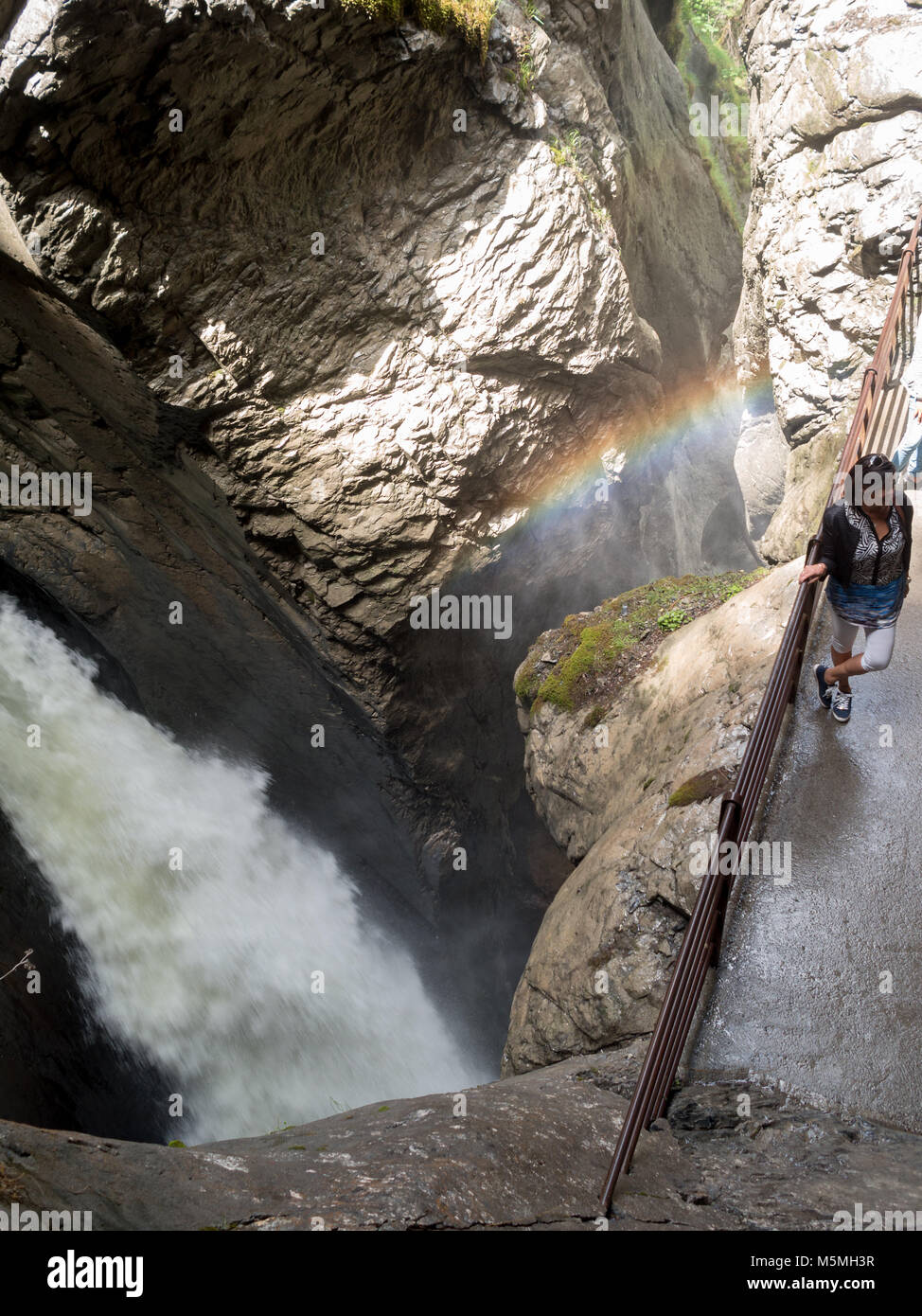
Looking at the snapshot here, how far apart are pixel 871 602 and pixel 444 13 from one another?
7359mm

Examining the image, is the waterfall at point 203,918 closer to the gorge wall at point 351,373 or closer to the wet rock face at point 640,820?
the gorge wall at point 351,373

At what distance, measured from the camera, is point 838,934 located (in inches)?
173

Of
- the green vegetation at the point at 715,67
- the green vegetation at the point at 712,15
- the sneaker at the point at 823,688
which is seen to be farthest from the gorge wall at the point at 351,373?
the sneaker at the point at 823,688

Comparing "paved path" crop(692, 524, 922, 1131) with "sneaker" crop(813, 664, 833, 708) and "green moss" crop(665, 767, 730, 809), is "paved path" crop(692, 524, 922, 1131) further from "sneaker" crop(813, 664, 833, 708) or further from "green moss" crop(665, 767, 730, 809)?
"green moss" crop(665, 767, 730, 809)

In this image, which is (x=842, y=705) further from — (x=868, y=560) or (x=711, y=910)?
(x=711, y=910)

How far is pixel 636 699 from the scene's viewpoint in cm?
821

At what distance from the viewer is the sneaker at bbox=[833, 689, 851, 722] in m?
5.41

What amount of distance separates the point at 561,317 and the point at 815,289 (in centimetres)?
331

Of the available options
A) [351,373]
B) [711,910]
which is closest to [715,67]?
[351,373]

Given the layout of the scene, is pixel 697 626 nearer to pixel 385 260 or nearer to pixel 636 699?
pixel 636 699

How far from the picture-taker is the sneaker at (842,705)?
5407 millimetres

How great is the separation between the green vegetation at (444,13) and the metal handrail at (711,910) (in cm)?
610

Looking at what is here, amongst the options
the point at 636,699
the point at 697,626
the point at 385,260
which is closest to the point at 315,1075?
the point at 636,699
